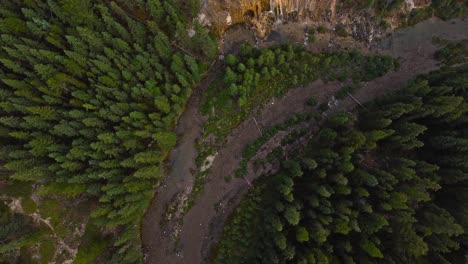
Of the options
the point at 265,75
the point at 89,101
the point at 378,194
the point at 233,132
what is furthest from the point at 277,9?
the point at 89,101

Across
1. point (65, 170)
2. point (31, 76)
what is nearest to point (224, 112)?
point (65, 170)

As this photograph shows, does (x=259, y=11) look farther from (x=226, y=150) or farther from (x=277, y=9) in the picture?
(x=226, y=150)

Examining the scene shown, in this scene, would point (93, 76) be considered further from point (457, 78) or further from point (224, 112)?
point (457, 78)

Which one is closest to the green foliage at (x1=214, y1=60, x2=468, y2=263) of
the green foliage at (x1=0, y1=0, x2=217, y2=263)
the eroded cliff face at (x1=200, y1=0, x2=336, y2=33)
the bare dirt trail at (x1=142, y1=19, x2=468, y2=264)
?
the bare dirt trail at (x1=142, y1=19, x2=468, y2=264)

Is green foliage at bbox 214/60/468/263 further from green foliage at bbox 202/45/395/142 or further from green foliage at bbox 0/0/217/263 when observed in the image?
green foliage at bbox 0/0/217/263

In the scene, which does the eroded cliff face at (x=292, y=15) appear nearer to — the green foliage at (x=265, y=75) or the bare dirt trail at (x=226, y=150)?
the bare dirt trail at (x=226, y=150)

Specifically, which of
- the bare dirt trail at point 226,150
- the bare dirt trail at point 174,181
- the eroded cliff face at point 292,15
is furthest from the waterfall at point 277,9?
the bare dirt trail at point 174,181
